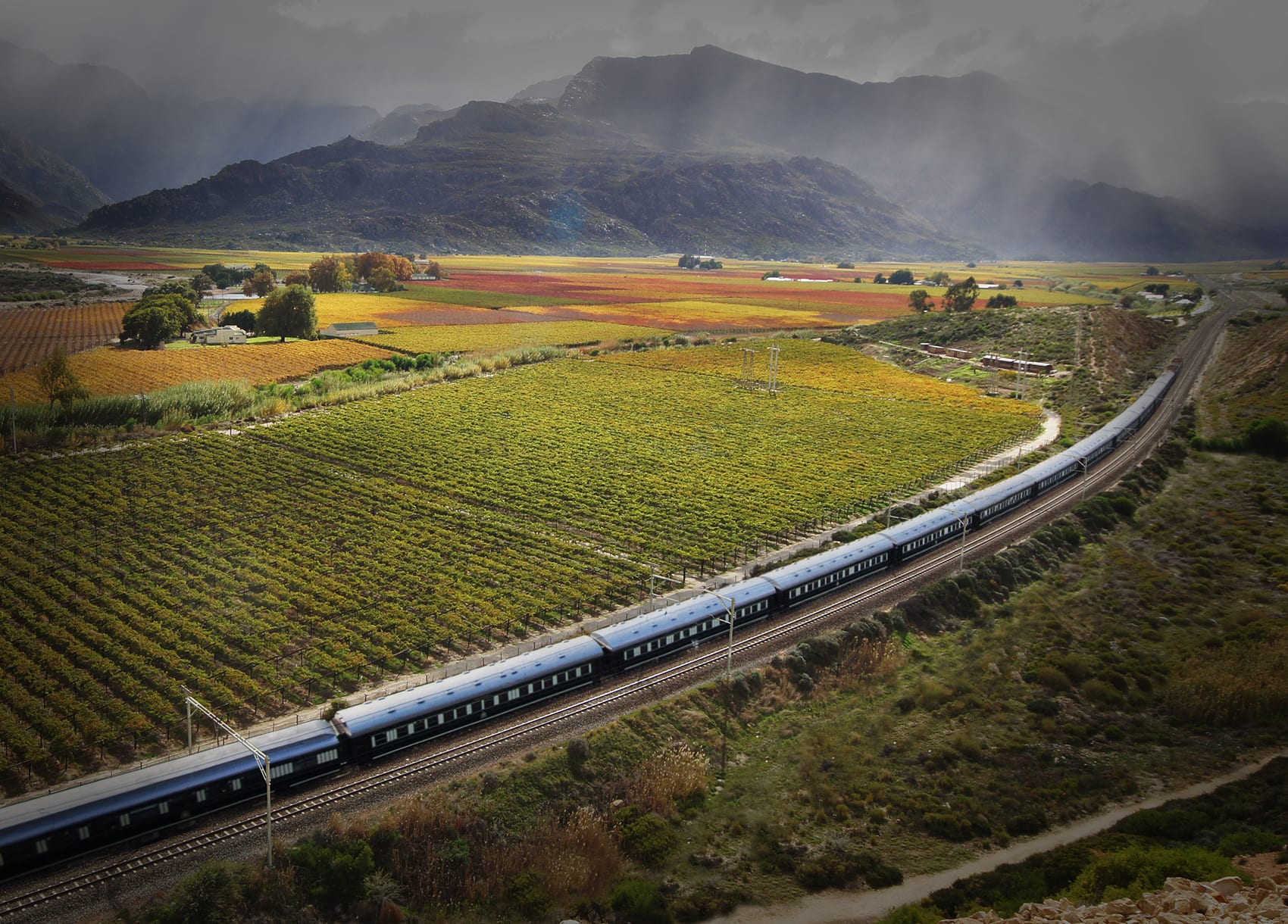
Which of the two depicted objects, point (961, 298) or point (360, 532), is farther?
point (961, 298)

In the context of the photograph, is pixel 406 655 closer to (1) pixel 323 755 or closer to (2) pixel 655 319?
(1) pixel 323 755

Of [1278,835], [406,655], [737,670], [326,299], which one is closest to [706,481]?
[737,670]

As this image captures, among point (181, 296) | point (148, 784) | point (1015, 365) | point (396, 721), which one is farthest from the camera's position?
point (1015, 365)

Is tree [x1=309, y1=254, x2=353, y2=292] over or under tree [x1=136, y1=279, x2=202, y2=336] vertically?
over

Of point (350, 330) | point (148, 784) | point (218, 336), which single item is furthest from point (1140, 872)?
point (350, 330)

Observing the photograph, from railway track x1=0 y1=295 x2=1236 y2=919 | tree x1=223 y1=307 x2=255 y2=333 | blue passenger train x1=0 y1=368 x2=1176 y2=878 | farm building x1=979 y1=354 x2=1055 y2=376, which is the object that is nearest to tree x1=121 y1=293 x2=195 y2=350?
tree x1=223 y1=307 x2=255 y2=333

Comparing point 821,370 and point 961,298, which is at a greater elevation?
point 961,298

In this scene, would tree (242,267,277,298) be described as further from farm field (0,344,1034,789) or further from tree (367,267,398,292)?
farm field (0,344,1034,789)

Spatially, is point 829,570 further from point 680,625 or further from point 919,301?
point 919,301
